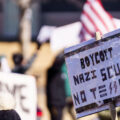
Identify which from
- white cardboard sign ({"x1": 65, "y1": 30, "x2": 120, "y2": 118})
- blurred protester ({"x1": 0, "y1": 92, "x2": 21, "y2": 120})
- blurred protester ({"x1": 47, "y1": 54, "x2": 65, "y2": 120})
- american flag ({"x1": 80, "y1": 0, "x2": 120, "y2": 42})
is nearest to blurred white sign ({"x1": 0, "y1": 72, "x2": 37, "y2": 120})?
american flag ({"x1": 80, "y1": 0, "x2": 120, "y2": 42})

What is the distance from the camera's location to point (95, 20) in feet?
32.1

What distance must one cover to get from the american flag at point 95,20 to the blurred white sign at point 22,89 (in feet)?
4.27

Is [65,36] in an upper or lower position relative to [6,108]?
upper

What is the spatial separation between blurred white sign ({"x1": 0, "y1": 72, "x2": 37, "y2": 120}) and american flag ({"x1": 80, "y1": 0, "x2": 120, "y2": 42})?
4.27 feet

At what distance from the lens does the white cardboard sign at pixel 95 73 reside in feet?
21.1

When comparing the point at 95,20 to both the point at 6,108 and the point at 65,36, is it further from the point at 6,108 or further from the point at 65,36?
the point at 6,108

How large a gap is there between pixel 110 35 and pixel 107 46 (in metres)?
0.11

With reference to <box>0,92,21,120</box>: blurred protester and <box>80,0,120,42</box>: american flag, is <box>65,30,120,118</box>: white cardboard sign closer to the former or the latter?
<box>0,92,21,120</box>: blurred protester

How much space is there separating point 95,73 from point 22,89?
98.4 inches

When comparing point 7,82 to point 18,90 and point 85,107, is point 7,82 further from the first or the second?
point 85,107

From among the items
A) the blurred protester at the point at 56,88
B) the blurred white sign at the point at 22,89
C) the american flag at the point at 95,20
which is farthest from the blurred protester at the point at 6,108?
the blurred protester at the point at 56,88

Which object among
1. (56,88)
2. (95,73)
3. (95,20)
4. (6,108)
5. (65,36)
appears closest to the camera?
(95,73)

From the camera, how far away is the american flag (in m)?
9.40

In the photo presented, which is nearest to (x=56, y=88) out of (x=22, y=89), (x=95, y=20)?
(x=95, y=20)
